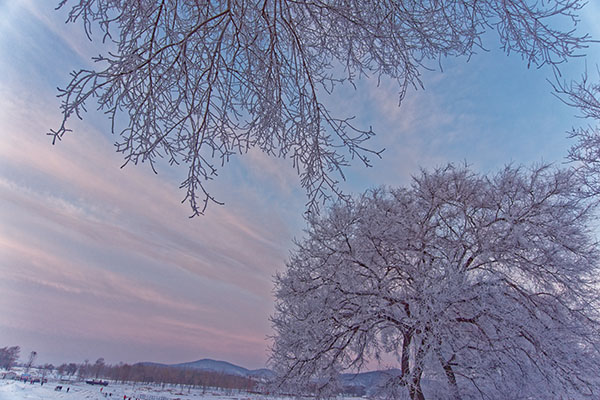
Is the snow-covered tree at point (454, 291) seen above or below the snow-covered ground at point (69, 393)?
above

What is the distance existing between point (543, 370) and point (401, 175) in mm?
6434

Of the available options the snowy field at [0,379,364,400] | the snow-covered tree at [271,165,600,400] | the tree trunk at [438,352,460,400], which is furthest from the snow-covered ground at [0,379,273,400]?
the tree trunk at [438,352,460,400]

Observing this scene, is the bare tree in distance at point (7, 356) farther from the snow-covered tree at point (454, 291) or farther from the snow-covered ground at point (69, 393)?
the snow-covered tree at point (454, 291)

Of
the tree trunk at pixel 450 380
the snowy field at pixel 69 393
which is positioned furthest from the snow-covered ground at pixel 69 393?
the tree trunk at pixel 450 380

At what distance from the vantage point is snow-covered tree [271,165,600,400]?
7004 millimetres

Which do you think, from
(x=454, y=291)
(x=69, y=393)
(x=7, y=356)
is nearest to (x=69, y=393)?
→ (x=69, y=393)

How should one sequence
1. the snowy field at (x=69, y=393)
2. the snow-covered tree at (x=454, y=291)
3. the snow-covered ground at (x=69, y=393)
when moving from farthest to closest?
the snow-covered ground at (x=69, y=393), the snowy field at (x=69, y=393), the snow-covered tree at (x=454, y=291)

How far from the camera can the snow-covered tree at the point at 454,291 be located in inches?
276

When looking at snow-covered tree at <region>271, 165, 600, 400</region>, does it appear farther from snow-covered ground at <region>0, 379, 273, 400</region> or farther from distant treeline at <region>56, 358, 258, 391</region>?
distant treeline at <region>56, 358, 258, 391</region>

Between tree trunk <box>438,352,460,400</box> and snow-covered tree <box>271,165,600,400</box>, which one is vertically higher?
snow-covered tree <box>271,165,600,400</box>

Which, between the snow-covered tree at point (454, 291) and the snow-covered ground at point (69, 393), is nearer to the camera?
the snow-covered tree at point (454, 291)

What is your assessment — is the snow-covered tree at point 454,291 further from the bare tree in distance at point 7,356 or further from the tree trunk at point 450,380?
the bare tree in distance at point 7,356

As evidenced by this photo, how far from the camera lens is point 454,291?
6977mm

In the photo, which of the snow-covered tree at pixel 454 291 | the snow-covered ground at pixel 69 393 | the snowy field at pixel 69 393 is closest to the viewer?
the snow-covered tree at pixel 454 291
